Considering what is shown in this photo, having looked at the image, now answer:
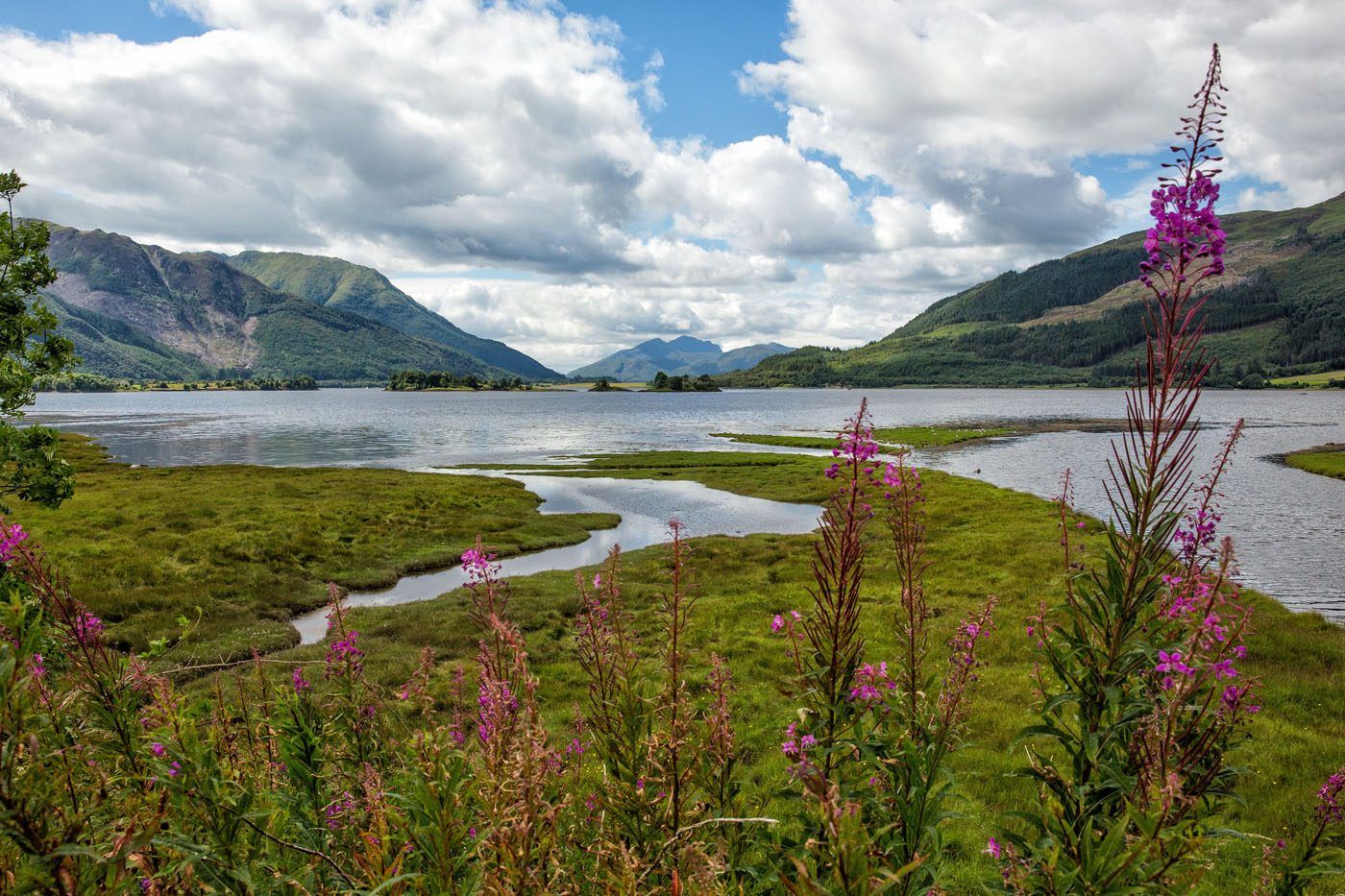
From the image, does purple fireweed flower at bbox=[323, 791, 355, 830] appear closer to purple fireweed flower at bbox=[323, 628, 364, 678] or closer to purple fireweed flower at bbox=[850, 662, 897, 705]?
purple fireweed flower at bbox=[323, 628, 364, 678]

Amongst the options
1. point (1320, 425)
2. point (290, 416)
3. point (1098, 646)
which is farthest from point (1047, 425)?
point (290, 416)

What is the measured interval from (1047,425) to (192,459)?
468 ft

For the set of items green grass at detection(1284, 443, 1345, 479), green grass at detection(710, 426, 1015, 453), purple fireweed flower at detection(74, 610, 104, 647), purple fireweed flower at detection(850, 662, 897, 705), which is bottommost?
green grass at detection(1284, 443, 1345, 479)

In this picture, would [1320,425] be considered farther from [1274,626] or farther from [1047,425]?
[1274,626]

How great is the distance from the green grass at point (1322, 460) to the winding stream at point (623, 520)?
168ft

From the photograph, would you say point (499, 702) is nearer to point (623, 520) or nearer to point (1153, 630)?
point (1153, 630)

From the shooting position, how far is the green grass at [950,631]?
11.7 m

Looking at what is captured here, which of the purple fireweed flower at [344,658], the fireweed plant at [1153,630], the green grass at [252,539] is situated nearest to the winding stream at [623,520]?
the green grass at [252,539]

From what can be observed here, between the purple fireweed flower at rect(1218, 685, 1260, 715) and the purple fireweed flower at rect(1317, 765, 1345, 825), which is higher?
the purple fireweed flower at rect(1218, 685, 1260, 715)

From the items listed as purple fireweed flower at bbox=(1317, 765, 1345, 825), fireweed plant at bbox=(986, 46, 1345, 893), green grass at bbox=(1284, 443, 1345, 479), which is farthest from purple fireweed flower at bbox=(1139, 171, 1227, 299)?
green grass at bbox=(1284, 443, 1345, 479)

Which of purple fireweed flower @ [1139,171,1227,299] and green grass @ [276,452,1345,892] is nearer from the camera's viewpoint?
purple fireweed flower @ [1139,171,1227,299]

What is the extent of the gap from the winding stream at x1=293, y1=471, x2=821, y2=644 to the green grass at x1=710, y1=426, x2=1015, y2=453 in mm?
38621

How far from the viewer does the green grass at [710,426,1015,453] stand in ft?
318

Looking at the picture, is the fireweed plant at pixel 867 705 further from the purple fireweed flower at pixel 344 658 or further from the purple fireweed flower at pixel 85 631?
the purple fireweed flower at pixel 85 631
